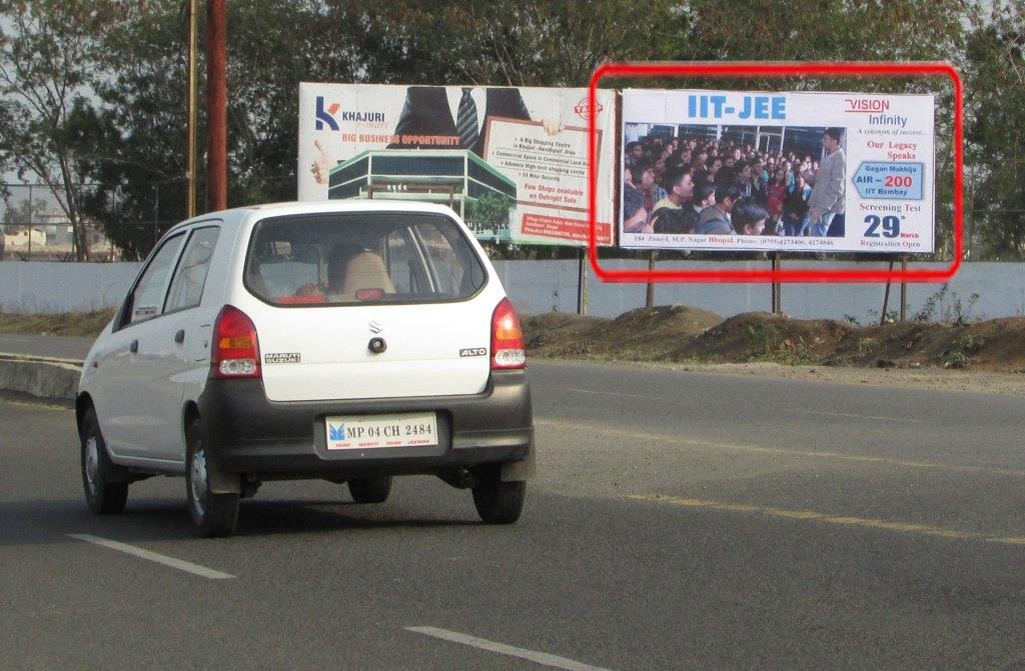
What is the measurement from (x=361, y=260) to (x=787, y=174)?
2474 centimetres

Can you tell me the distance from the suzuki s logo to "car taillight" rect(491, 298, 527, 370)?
27134mm

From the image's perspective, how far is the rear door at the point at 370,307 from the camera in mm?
8156

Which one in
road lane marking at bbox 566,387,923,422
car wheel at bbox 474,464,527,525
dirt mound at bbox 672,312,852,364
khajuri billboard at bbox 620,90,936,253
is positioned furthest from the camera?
khajuri billboard at bbox 620,90,936,253

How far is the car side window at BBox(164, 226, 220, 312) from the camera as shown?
29.0ft

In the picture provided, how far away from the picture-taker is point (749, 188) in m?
32.3

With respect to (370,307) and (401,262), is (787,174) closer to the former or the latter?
(401,262)

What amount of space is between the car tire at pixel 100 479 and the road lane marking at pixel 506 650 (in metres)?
4.11

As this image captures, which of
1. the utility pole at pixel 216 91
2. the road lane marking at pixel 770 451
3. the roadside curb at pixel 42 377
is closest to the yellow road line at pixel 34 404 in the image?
the roadside curb at pixel 42 377

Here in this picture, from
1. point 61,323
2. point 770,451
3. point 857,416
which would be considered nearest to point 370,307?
point 770,451

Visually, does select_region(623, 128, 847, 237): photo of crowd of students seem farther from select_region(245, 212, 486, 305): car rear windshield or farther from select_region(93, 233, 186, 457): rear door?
select_region(245, 212, 486, 305): car rear windshield

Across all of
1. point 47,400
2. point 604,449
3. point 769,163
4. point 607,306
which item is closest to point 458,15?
point 607,306

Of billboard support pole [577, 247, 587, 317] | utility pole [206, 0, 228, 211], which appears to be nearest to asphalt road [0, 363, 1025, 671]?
utility pole [206, 0, 228, 211]

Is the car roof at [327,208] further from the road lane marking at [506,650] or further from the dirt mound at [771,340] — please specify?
the dirt mound at [771,340]

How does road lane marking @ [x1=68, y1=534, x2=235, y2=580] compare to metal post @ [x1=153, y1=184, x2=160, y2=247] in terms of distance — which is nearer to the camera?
road lane marking @ [x1=68, y1=534, x2=235, y2=580]
